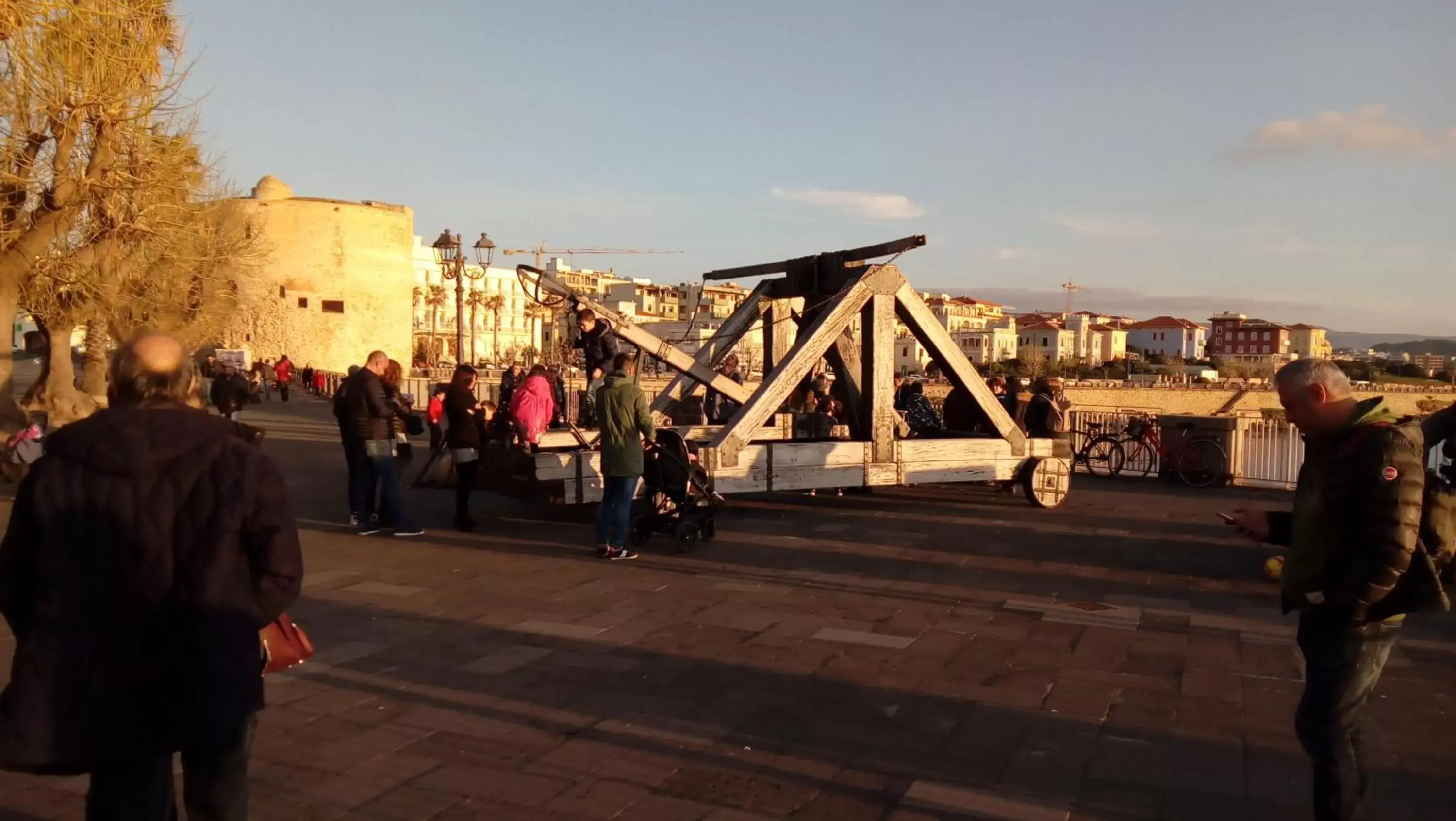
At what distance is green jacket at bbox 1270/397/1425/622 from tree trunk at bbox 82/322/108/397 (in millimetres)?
25697

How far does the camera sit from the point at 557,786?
4.02 meters

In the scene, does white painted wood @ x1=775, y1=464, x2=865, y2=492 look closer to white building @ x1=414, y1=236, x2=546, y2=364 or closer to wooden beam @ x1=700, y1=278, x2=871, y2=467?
wooden beam @ x1=700, y1=278, x2=871, y2=467

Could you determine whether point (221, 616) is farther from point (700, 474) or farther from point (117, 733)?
point (700, 474)

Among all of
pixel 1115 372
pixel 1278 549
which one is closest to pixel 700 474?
pixel 1278 549

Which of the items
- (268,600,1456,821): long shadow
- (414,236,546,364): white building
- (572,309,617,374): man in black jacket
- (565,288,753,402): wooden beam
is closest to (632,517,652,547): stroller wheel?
(572,309,617,374): man in black jacket

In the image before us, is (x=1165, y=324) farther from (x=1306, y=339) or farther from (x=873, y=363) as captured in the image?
(x=873, y=363)

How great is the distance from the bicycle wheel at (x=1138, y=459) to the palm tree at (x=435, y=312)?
276 ft

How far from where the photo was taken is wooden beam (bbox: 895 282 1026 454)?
35.7 feet

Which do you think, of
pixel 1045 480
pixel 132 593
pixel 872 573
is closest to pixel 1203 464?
pixel 1045 480

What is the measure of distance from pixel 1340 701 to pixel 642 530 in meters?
6.40

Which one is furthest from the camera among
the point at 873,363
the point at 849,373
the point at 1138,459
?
the point at 1138,459

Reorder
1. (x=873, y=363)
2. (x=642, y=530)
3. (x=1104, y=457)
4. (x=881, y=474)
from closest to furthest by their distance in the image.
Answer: (x=642, y=530), (x=881, y=474), (x=873, y=363), (x=1104, y=457)

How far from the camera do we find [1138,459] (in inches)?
595

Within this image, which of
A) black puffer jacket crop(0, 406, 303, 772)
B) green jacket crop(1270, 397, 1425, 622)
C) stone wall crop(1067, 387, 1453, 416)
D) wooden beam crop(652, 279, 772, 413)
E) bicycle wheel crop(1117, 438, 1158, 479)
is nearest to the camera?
black puffer jacket crop(0, 406, 303, 772)
